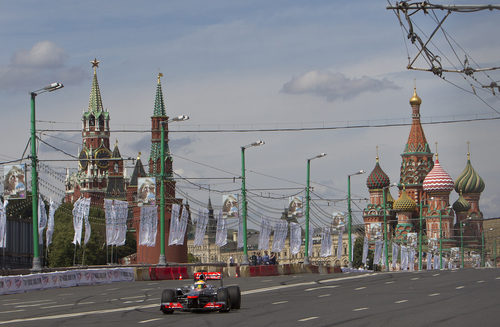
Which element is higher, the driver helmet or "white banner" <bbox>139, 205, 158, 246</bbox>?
"white banner" <bbox>139, 205, 158, 246</bbox>

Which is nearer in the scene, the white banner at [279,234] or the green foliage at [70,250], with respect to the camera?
the white banner at [279,234]

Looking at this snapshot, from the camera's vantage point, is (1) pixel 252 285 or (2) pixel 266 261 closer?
(1) pixel 252 285

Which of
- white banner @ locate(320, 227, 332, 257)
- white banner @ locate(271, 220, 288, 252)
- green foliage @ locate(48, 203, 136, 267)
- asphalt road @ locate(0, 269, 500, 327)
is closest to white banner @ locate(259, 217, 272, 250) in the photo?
white banner @ locate(271, 220, 288, 252)

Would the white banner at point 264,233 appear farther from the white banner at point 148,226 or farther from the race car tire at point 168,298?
the race car tire at point 168,298

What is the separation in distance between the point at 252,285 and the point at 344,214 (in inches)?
1866

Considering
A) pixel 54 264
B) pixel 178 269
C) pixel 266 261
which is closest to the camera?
pixel 178 269

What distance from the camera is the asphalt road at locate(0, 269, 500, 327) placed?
24234 millimetres

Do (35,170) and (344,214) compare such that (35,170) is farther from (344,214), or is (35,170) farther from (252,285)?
(344,214)

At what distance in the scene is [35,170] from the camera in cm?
4531

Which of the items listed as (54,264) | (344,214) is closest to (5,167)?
(344,214)

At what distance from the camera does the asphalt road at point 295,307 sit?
79.5 ft

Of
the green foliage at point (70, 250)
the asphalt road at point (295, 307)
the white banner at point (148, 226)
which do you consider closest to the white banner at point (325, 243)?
the white banner at point (148, 226)

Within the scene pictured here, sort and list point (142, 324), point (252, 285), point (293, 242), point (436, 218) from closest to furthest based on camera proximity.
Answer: point (142, 324), point (252, 285), point (293, 242), point (436, 218)

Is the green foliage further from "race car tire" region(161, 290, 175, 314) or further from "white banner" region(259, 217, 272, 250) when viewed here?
"race car tire" region(161, 290, 175, 314)
